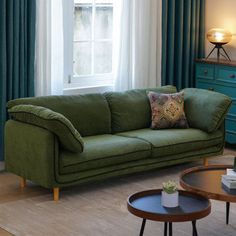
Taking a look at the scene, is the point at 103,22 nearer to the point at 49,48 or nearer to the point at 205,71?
the point at 49,48

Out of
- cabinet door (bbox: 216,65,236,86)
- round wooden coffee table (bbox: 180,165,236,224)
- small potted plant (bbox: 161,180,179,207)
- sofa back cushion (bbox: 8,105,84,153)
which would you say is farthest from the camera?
cabinet door (bbox: 216,65,236,86)

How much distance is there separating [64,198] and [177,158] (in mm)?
1219

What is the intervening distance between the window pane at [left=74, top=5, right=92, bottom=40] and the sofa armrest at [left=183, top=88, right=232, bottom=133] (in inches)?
46.9

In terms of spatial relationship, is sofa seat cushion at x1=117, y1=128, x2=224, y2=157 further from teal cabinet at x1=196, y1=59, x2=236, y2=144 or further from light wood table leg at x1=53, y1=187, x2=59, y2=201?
light wood table leg at x1=53, y1=187, x2=59, y2=201

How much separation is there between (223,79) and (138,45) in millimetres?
988

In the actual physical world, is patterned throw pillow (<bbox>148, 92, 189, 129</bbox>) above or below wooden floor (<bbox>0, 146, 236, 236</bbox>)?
above

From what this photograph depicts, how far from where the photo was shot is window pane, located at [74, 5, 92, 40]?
6.32 metres

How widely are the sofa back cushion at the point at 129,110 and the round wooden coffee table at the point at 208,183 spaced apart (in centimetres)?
141

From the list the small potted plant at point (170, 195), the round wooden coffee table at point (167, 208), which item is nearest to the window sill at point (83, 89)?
the round wooden coffee table at point (167, 208)

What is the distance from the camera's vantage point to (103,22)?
6.54m

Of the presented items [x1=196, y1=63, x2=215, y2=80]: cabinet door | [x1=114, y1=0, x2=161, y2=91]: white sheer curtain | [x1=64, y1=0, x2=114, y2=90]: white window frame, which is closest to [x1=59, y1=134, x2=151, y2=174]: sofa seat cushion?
[x1=64, y1=0, x2=114, y2=90]: white window frame

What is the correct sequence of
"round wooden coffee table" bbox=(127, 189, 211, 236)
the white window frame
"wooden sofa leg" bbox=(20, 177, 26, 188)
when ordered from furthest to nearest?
the white window frame < "wooden sofa leg" bbox=(20, 177, 26, 188) < "round wooden coffee table" bbox=(127, 189, 211, 236)

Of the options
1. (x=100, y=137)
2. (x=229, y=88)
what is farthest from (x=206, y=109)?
→ (x=100, y=137)

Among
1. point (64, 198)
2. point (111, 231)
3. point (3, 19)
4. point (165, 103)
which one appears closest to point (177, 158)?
point (165, 103)
